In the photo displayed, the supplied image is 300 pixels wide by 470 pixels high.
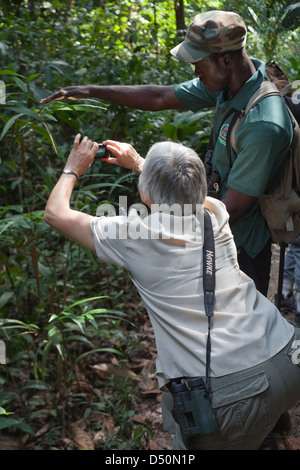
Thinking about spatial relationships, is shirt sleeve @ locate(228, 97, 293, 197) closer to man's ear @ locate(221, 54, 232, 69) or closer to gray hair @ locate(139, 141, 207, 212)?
man's ear @ locate(221, 54, 232, 69)

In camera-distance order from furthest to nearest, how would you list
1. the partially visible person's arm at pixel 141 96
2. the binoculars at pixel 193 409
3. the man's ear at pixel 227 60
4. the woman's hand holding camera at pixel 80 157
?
1. the partially visible person's arm at pixel 141 96
2. the man's ear at pixel 227 60
3. the woman's hand holding camera at pixel 80 157
4. the binoculars at pixel 193 409

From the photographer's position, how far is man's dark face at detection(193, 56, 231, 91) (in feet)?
7.82

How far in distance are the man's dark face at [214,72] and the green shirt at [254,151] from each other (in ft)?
0.29

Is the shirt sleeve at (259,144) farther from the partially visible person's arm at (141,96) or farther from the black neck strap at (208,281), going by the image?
the partially visible person's arm at (141,96)

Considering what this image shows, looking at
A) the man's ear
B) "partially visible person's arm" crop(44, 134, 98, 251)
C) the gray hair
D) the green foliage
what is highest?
the man's ear

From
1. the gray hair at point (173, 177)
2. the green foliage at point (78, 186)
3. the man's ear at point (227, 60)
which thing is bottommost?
the green foliage at point (78, 186)

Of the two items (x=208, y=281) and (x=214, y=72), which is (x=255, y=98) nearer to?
(x=214, y=72)

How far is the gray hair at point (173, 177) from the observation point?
6.05ft

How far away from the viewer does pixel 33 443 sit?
307cm

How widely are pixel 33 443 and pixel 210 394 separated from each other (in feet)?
5.52

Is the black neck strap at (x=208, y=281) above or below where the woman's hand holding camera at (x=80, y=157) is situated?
below

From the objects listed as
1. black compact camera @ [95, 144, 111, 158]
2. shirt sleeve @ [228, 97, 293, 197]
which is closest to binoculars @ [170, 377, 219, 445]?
shirt sleeve @ [228, 97, 293, 197]

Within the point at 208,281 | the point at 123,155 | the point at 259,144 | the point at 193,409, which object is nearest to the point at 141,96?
the point at 123,155

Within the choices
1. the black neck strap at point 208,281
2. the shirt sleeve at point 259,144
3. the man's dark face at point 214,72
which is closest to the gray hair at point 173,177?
the black neck strap at point 208,281
